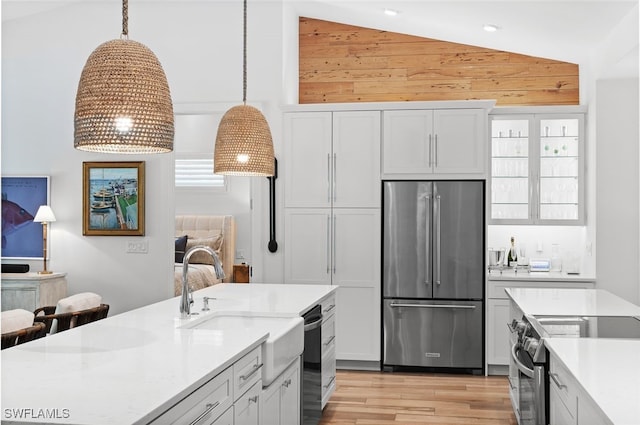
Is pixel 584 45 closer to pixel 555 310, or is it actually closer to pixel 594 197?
pixel 594 197

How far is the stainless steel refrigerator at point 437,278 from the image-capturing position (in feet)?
19.4

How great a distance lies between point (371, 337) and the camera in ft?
19.8

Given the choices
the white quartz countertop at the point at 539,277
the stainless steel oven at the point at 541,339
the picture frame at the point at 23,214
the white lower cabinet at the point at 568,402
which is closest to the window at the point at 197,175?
the picture frame at the point at 23,214

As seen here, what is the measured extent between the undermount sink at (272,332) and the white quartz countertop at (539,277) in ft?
9.39

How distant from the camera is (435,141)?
5988 millimetres

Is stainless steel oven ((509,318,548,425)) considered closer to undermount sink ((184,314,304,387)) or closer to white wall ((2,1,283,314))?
undermount sink ((184,314,304,387))

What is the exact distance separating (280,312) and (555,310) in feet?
5.10

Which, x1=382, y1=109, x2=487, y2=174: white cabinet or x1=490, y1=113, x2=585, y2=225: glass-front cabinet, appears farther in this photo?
x1=490, y1=113, x2=585, y2=225: glass-front cabinet

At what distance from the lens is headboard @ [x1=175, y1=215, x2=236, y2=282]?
8328mm

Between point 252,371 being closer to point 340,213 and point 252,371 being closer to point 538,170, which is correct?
point 340,213

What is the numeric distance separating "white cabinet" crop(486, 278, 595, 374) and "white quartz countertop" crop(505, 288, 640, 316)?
121 centimetres

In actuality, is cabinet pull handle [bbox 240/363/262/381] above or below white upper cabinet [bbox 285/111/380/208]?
below

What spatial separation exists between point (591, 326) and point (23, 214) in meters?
5.59

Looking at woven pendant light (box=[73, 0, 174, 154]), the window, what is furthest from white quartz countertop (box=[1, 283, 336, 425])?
the window
